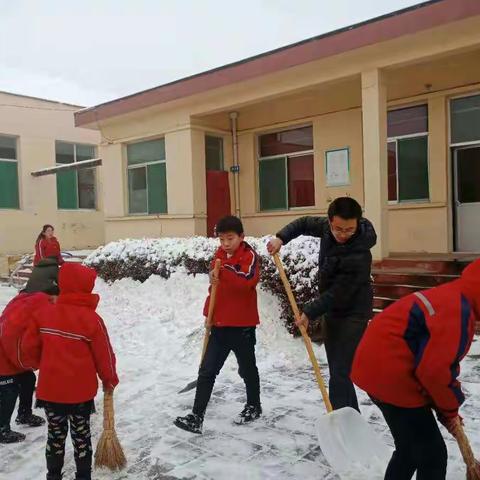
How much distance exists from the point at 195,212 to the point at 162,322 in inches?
→ 167

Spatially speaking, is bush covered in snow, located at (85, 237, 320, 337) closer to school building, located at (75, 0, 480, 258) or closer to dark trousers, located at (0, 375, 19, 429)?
school building, located at (75, 0, 480, 258)

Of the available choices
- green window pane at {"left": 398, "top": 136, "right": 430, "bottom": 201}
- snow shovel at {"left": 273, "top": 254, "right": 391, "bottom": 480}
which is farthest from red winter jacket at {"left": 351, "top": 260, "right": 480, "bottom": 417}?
green window pane at {"left": 398, "top": 136, "right": 430, "bottom": 201}

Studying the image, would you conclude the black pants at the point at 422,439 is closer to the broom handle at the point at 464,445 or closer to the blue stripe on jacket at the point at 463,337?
the broom handle at the point at 464,445

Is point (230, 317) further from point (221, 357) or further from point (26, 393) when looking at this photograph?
point (26, 393)

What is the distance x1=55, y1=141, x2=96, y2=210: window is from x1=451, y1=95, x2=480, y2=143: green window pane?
14.0m

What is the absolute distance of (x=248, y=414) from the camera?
4.06 meters

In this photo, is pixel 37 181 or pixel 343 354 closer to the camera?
pixel 343 354

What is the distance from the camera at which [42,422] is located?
4141 millimetres

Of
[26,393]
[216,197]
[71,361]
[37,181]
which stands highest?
[37,181]

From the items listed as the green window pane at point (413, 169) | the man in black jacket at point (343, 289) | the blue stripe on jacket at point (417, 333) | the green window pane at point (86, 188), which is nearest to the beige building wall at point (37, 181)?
the green window pane at point (86, 188)

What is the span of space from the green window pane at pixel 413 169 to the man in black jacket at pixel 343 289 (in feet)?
21.8

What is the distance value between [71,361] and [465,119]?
8.37m

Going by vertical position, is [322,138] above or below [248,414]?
above

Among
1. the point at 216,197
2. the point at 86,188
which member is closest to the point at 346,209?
the point at 216,197
